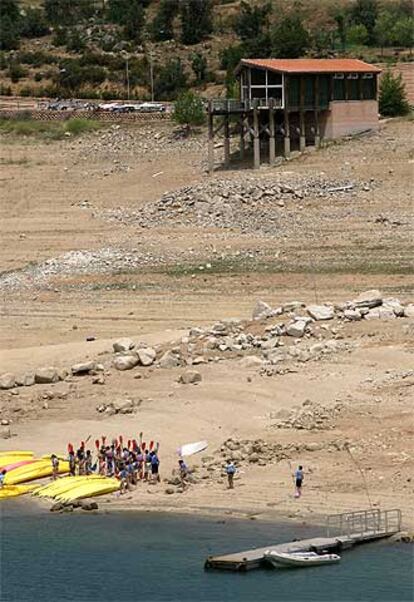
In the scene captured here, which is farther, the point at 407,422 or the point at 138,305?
the point at 138,305

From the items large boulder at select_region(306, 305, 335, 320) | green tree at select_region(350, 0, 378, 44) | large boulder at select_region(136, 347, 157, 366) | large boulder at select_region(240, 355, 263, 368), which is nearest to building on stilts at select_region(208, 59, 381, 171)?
large boulder at select_region(306, 305, 335, 320)

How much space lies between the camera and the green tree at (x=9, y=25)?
117 meters

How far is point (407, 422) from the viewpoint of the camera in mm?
43562

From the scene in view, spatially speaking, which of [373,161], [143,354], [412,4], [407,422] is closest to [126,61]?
[412,4]

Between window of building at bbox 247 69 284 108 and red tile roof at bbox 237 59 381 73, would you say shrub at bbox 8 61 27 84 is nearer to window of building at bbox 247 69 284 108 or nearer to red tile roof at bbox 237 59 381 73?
red tile roof at bbox 237 59 381 73

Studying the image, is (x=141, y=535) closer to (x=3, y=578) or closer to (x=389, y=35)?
(x=3, y=578)

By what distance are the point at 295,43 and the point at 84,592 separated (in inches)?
2741

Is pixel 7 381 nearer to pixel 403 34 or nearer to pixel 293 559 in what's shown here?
pixel 293 559

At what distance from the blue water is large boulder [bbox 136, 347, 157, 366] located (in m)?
10.5

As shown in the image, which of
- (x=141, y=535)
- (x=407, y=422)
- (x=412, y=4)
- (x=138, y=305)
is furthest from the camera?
(x=412, y=4)

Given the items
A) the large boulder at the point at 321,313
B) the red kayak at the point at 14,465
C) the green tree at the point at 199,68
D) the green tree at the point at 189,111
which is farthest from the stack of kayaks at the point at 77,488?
the green tree at the point at 199,68

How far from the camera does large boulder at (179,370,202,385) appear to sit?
47844 mm

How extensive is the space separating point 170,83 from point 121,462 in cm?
6345

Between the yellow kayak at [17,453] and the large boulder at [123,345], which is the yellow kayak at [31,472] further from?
the large boulder at [123,345]
